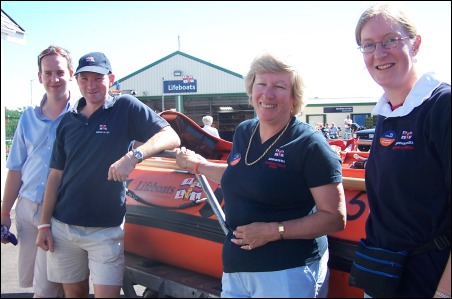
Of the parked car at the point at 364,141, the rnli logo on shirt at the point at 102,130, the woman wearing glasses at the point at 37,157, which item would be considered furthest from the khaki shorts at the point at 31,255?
the parked car at the point at 364,141

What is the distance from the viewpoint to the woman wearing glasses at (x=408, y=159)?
1501 mm

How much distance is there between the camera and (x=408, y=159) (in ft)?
5.10

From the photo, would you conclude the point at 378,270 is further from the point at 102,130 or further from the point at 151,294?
the point at 151,294

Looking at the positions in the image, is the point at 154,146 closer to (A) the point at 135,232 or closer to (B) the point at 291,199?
(B) the point at 291,199

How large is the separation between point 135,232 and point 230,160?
1.50 meters

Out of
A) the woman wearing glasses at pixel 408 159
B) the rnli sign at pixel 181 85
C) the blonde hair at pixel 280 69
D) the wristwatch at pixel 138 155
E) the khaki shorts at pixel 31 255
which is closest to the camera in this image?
the woman wearing glasses at pixel 408 159

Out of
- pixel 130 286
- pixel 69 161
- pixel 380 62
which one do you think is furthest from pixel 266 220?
pixel 130 286

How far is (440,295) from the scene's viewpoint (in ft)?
4.73

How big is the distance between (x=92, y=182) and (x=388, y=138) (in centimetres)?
158

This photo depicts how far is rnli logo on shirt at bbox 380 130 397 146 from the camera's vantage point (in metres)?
1.64

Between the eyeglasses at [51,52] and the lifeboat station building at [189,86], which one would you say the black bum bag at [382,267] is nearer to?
the eyeglasses at [51,52]

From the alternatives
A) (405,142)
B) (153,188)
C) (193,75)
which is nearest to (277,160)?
(405,142)

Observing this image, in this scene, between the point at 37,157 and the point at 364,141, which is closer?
the point at 37,157

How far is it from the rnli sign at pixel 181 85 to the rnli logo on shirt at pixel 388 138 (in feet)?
79.4
